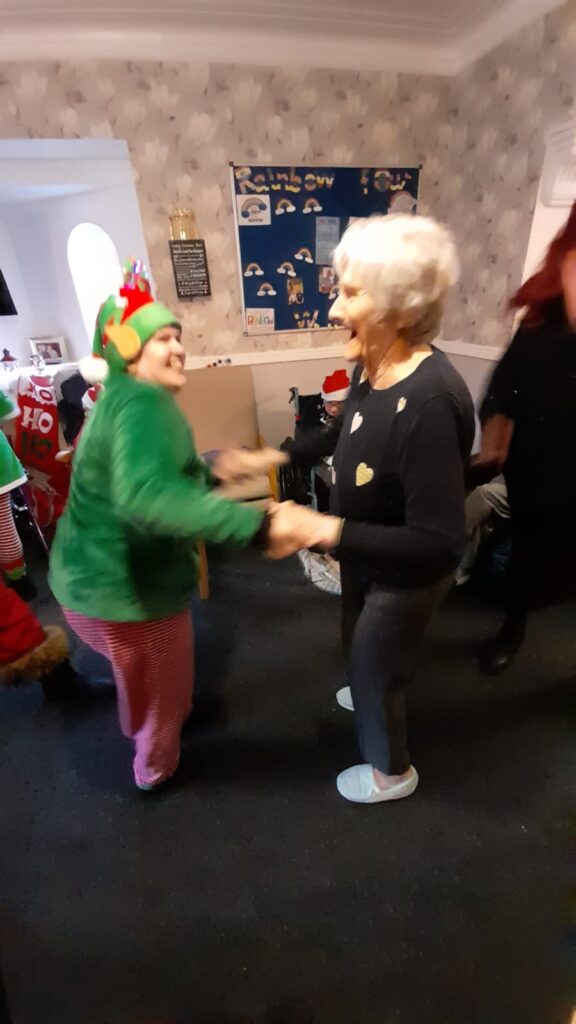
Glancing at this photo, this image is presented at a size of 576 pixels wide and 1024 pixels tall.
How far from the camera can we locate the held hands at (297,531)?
3.02 ft

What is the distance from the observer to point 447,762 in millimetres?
1496

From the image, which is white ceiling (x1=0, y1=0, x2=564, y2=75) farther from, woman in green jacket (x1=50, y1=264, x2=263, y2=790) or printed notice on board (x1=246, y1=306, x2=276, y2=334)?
woman in green jacket (x1=50, y1=264, x2=263, y2=790)

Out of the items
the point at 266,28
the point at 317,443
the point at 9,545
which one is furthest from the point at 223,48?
the point at 9,545

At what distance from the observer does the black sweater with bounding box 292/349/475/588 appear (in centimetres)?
85

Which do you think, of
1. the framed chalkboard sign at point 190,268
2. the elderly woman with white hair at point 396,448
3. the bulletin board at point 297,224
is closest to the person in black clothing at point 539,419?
the elderly woman with white hair at point 396,448

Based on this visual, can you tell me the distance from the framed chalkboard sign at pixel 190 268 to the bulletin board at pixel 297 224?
20cm

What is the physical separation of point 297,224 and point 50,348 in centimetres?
269

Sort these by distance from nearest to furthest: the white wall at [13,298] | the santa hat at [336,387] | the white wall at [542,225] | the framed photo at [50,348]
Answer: the white wall at [542,225]
the santa hat at [336,387]
the white wall at [13,298]
the framed photo at [50,348]

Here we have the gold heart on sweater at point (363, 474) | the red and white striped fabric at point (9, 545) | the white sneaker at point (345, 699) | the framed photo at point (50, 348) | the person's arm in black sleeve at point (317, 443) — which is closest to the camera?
the gold heart on sweater at point (363, 474)

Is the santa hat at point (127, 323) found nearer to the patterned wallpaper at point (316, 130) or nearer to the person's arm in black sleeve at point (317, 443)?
the person's arm in black sleeve at point (317, 443)

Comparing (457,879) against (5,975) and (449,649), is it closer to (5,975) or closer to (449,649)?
(449,649)

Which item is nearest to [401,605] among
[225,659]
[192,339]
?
[225,659]

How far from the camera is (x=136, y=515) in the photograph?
86cm

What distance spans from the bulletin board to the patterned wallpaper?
0.19 feet
